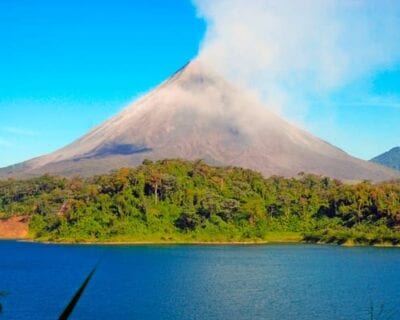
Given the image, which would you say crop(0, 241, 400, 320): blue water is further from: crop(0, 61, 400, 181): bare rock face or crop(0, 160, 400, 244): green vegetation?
crop(0, 61, 400, 181): bare rock face

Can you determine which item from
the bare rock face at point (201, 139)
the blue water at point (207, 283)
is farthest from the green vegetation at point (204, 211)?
the bare rock face at point (201, 139)

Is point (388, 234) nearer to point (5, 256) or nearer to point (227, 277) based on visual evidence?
point (227, 277)

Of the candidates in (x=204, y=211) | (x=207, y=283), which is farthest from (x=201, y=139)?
(x=207, y=283)

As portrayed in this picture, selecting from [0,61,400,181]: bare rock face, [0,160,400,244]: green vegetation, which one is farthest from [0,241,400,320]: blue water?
[0,61,400,181]: bare rock face

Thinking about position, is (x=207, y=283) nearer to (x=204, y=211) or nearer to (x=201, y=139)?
(x=204, y=211)

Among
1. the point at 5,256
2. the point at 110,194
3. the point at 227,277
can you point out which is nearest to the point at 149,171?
the point at 110,194
